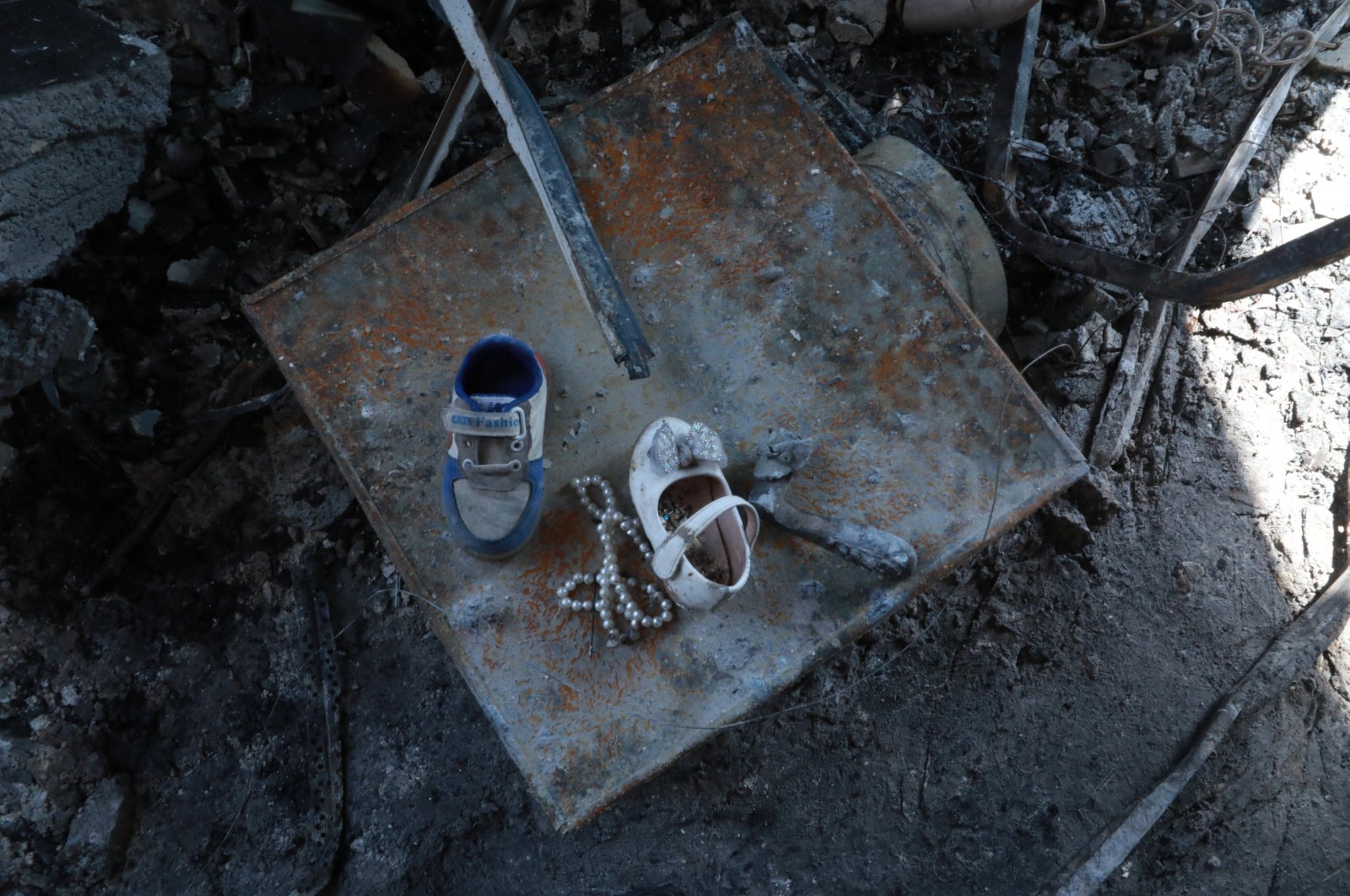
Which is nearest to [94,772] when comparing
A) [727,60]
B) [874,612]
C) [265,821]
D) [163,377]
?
[265,821]

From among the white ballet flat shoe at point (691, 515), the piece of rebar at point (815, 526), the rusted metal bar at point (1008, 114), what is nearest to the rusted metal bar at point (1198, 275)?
the rusted metal bar at point (1008, 114)

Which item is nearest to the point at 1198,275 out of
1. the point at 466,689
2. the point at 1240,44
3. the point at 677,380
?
the point at 677,380

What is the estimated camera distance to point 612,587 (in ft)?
7.13

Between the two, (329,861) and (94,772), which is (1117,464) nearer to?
(329,861)

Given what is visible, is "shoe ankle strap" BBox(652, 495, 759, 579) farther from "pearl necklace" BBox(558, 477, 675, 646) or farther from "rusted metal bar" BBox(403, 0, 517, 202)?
"rusted metal bar" BBox(403, 0, 517, 202)

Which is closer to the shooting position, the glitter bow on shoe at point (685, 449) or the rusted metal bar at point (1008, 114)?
the glitter bow on shoe at point (685, 449)

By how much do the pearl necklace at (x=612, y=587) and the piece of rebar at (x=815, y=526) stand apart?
13.0 inches

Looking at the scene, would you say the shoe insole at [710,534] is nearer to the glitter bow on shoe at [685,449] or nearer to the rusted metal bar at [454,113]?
the glitter bow on shoe at [685,449]

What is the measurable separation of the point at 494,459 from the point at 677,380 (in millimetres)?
546

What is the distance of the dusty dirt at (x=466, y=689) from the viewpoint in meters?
2.53

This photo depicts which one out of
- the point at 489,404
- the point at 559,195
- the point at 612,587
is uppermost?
the point at 559,195

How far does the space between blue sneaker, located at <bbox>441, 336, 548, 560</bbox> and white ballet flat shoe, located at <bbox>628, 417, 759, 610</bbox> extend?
269 millimetres

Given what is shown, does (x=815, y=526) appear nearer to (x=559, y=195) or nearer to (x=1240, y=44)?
(x=559, y=195)

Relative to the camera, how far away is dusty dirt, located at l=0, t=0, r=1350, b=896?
8.29ft
